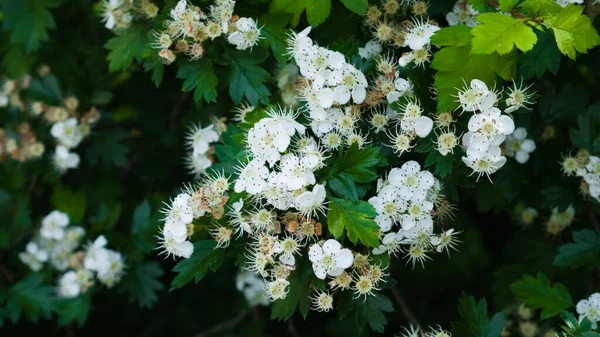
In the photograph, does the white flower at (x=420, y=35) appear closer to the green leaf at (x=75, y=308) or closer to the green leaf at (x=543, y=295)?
the green leaf at (x=543, y=295)

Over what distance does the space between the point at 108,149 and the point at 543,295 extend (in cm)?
203

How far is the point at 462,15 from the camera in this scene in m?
2.35

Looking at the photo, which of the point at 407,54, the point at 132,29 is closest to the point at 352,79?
the point at 407,54

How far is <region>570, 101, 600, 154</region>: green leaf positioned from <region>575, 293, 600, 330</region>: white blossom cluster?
1.70 ft

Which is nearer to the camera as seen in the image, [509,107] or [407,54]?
[509,107]

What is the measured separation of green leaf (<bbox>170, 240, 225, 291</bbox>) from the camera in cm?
213

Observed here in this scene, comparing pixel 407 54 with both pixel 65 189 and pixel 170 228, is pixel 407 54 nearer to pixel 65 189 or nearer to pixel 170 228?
pixel 170 228

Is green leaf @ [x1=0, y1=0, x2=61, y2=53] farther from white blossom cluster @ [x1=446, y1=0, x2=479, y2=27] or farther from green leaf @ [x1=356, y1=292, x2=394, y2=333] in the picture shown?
green leaf @ [x1=356, y1=292, x2=394, y2=333]

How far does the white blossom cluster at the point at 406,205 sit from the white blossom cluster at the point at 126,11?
1130 mm

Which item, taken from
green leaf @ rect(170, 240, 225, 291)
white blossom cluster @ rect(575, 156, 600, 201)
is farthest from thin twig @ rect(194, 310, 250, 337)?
white blossom cluster @ rect(575, 156, 600, 201)

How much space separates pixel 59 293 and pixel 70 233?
282 mm

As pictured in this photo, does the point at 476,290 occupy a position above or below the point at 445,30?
below

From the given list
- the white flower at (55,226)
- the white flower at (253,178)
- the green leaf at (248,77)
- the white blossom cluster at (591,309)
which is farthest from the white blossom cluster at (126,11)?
the white blossom cluster at (591,309)

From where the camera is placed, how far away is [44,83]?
10.8 ft
